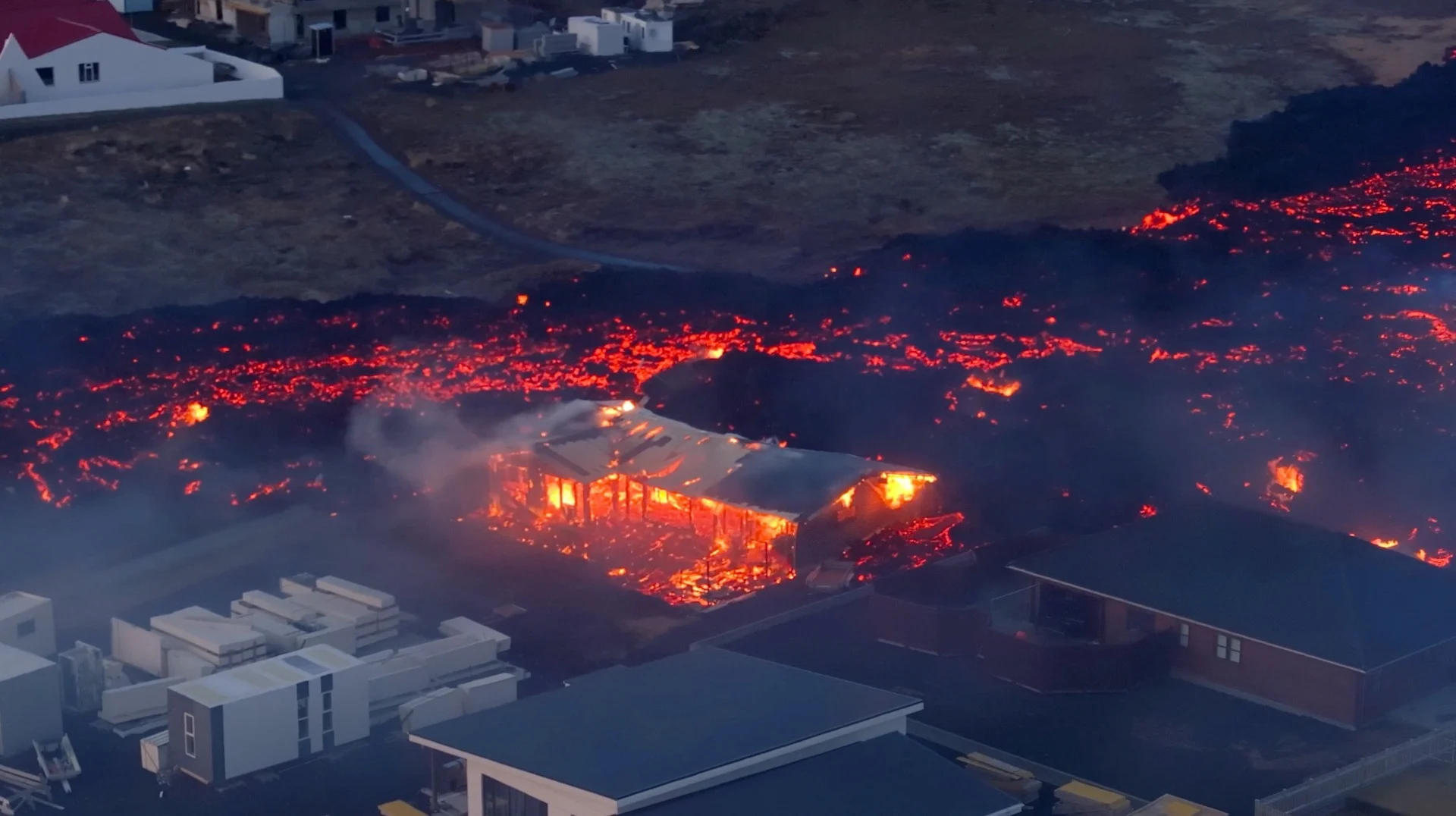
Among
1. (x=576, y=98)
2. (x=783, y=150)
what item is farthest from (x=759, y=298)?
(x=576, y=98)

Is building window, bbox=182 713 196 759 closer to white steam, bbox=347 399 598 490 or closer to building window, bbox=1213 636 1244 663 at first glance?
white steam, bbox=347 399 598 490

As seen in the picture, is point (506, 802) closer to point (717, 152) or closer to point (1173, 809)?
point (1173, 809)

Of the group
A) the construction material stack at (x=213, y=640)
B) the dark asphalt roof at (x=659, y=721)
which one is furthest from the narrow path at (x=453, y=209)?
the dark asphalt roof at (x=659, y=721)

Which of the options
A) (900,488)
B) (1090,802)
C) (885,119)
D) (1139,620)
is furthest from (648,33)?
(1090,802)

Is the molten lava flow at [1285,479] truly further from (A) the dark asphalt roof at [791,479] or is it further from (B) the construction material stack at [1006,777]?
(B) the construction material stack at [1006,777]

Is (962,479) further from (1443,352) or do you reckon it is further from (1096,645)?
(1443,352)

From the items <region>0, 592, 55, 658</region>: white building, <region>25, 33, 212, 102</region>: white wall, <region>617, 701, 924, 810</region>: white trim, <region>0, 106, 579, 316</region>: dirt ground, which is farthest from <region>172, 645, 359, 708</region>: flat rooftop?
<region>25, 33, 212, 102</region>: white wall
